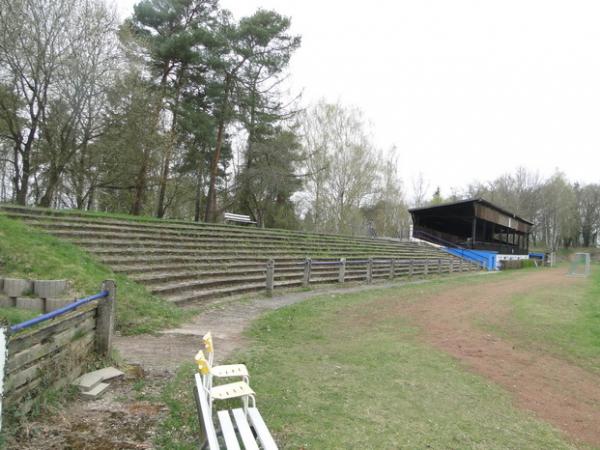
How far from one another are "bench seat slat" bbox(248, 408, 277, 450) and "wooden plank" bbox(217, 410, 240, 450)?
19cm

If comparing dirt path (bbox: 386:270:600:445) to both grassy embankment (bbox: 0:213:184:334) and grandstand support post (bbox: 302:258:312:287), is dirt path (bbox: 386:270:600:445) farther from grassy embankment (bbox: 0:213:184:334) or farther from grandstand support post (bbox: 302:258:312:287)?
grassy embankment (bbox: 0:213:184:334)

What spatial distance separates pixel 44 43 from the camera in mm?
15203

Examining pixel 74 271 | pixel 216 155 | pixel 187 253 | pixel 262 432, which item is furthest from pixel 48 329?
pixel 216 155

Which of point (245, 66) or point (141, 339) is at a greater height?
point (245, 66)

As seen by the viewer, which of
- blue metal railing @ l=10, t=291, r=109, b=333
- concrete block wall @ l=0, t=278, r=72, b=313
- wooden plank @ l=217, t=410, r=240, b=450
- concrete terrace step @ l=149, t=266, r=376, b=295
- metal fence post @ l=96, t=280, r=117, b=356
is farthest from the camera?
concrete terrace step @ l=149, t=266, r=376, b=295

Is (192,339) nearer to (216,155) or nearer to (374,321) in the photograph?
(374,321)

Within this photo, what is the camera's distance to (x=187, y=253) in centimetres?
1280

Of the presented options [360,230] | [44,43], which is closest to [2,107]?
[44,43]

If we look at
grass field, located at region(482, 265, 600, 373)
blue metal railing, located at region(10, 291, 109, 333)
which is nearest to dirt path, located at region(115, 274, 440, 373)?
blue metal railing, located at region(10, 291, 109, 333)

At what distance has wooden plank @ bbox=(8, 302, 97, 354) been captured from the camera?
3201 mm

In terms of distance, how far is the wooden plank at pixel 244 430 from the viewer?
2.93 m

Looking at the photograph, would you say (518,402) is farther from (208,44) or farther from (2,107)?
(208,44)

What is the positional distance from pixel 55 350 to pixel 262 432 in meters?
2.10

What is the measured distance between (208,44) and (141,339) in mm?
20791
